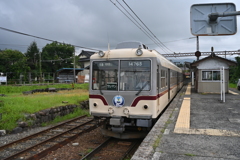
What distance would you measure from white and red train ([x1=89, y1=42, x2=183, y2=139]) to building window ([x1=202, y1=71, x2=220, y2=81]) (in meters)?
11.8

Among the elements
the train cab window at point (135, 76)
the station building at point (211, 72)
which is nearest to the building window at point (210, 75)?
the station building at point (211, 72)

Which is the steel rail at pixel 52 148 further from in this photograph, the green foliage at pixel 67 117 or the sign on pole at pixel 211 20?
the sign on pole at pixel 211 20

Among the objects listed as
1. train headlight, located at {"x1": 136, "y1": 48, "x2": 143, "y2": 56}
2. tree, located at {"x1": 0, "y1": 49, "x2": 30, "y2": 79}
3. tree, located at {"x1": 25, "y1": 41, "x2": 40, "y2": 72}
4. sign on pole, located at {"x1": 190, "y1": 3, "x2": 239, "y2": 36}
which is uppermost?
tree, located at {"x1": 25, "y1": 41, "x2": 40, "y2": 72}

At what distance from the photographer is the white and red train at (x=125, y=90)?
659cm

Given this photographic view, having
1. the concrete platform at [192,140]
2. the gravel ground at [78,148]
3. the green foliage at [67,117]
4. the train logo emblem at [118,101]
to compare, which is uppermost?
the train logo emblem at [118,101]

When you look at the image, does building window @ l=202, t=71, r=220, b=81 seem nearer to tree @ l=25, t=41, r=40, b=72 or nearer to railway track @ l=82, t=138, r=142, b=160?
railway track @ l=82, t=138, r=142, b=160

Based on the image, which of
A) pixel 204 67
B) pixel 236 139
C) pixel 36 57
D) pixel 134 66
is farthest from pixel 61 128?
pixel 36 57

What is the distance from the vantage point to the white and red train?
6.59 m

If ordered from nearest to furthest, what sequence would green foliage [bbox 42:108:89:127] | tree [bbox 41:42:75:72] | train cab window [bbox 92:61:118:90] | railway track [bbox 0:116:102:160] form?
railway track [bbox 0:116:102:160] < train cab window [bbox 92:61:118:90] < green foliage [bbox 42:108:89:127] < tree [bbox 41:42:75:72]

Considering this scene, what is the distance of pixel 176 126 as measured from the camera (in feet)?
22.1

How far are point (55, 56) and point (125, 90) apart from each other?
49.0 meters

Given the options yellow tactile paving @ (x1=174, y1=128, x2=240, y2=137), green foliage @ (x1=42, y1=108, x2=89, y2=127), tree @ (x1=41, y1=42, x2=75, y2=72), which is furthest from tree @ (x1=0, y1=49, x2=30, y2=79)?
yellow tactile paving @ (x1=174, y1=128, x2=240, y2=137)

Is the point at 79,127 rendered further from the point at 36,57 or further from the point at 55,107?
the point at 36,57

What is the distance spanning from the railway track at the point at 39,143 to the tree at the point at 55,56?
144 feet
